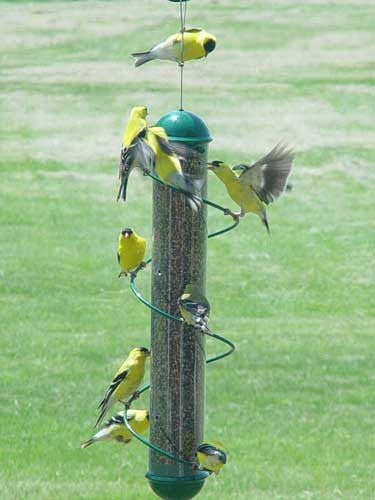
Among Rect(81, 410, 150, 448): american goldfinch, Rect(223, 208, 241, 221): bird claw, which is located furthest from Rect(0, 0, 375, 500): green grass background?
Rect(223, 208, 241, 221): bird claw

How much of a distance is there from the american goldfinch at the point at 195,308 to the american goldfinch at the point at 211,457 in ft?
1.48

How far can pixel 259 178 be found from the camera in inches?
198

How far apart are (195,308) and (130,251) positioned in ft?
2.26

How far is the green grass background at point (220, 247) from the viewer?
375 inches

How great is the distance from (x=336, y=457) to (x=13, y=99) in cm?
1615

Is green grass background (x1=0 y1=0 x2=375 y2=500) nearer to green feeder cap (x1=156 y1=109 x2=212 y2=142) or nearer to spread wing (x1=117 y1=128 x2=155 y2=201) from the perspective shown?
green feeder cap (x1=156 y1=109 x2=212 y2=142)

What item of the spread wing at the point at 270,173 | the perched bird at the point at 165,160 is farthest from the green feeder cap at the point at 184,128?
the spread wing at the point at 270,173

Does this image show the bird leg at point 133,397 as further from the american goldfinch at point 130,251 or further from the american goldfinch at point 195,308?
the american goldfinch at point 195,308

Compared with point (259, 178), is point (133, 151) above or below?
above

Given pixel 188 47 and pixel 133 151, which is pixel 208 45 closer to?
pixel 188 47

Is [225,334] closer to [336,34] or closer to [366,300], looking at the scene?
[366,300]

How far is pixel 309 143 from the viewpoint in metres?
22.0

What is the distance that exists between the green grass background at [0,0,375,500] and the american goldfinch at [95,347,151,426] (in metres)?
3.01

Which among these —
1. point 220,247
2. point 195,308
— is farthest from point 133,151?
point 220,247
